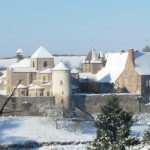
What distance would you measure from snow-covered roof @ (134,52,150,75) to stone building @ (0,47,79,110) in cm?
578

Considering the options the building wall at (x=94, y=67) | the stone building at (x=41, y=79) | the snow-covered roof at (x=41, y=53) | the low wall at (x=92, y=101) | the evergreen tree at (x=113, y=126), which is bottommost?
the evergreen tree at (x=113, y=126)

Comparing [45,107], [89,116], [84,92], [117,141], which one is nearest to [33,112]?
[45,107]

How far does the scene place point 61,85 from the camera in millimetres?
49531

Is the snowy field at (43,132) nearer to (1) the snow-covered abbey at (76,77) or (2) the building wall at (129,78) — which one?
(1) the snow-covered abbey at (76,77)

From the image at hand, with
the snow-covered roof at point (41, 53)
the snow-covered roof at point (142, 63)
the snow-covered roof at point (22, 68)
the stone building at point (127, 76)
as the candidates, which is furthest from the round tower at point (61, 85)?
the snow-covered roof at point (142, 63)

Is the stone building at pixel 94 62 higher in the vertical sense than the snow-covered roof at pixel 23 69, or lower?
higher

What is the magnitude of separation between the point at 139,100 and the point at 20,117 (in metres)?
11.5

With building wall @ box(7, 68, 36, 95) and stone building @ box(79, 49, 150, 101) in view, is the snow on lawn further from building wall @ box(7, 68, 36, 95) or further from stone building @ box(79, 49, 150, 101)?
stone building @ box(79, 49, 150, 101)

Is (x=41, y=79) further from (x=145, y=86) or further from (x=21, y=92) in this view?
(x=145, y=86)

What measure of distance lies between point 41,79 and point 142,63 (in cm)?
1037

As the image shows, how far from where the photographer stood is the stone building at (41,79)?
49562 millimetres

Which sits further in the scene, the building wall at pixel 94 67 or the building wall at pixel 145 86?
the building wall at pixel 94 67

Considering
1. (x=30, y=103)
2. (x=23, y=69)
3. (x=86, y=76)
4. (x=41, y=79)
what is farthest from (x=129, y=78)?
(x=30, y=103)

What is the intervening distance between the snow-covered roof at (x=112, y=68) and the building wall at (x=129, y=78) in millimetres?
516
